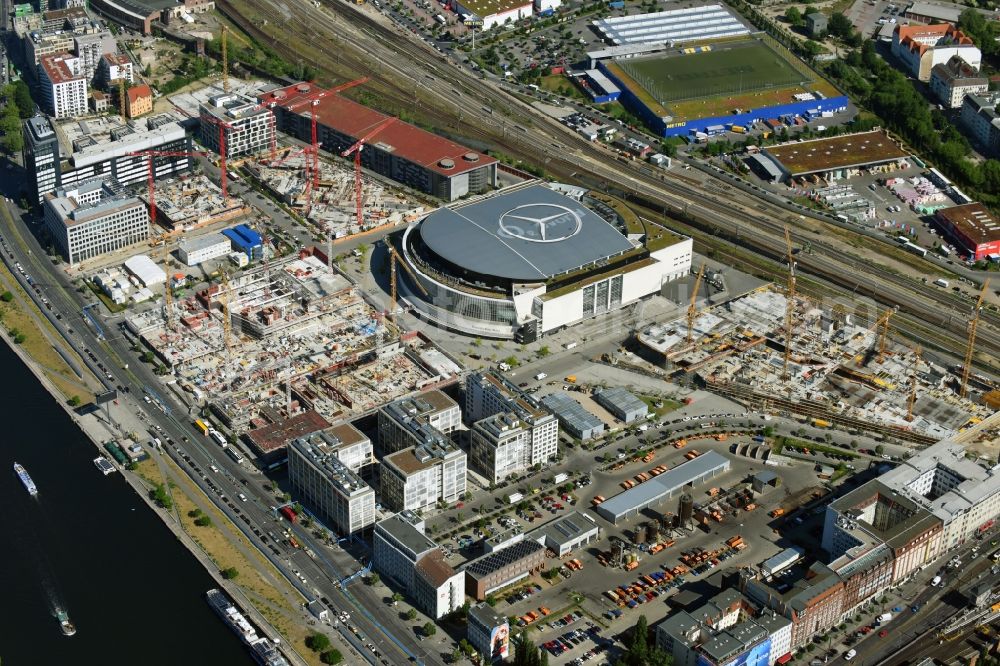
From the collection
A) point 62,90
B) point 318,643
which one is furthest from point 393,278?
point 62,90

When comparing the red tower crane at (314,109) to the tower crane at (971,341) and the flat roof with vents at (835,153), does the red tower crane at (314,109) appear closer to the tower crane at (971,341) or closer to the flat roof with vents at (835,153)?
the flat roof with vents at (835,153)

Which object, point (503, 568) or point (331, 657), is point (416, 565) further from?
point (331, 657)

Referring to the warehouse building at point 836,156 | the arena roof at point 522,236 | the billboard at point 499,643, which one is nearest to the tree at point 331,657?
the billboard at point 499,643

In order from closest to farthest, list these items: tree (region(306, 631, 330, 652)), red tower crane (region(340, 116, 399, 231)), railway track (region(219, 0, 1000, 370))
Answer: tree (region(306, 631, 330, 652)) < railway track (region(219, 0, 1000, 370)) < red tower crane (region(340, 116, 399, 231))

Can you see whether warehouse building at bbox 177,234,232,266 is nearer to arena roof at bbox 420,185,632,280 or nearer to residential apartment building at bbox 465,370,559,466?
arena roof at bbox 420,185,632,280

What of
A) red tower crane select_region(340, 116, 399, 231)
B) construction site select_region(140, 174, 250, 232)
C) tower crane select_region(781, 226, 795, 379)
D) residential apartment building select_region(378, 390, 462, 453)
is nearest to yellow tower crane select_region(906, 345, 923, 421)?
tower crane select_region(781, 226, 795, 379)

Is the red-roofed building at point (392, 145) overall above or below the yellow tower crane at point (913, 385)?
above

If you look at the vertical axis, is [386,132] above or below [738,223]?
above
